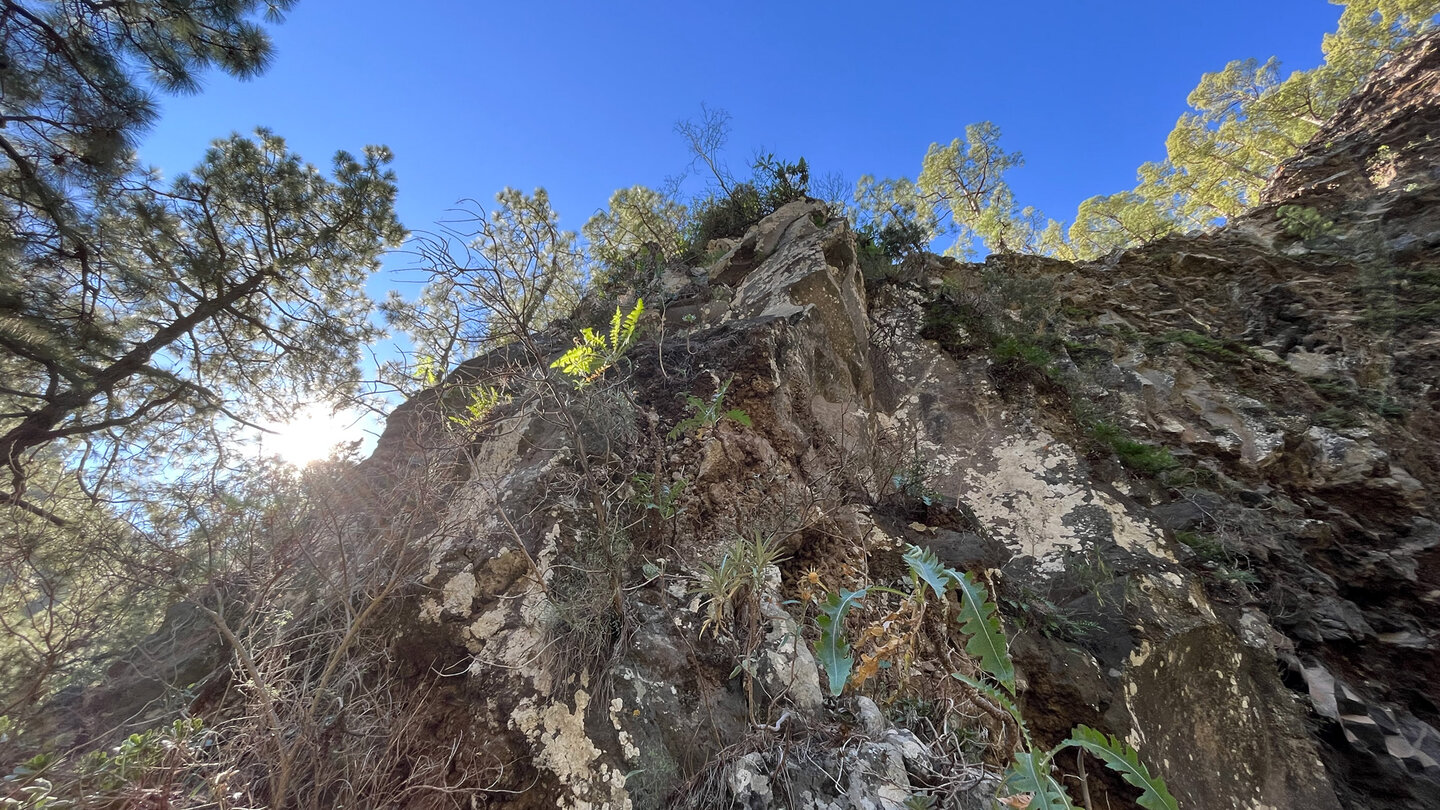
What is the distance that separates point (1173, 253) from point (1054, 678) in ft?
21.1

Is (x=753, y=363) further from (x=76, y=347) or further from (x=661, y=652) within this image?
(x=76, y=347)

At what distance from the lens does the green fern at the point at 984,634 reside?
5.63 ft

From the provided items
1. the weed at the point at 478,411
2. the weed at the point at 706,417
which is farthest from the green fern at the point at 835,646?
the weed at the point at 478,411

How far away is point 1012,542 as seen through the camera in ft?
11.9

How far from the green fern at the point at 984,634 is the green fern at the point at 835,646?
0.39m

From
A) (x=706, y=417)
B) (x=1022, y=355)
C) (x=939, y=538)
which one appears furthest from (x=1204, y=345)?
(x=706, y=417)

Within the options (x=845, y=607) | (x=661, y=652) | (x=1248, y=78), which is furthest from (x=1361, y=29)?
(x=661, y=652)

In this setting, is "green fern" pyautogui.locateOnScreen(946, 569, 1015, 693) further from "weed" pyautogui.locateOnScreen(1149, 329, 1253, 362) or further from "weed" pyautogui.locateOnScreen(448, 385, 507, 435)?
"weed" pyautogui.locateOnScreen(1149, 329, 1253, 362)

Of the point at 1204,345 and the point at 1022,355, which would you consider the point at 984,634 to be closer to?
the point at 1022,355

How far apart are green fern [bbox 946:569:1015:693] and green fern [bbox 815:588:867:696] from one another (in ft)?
1.28

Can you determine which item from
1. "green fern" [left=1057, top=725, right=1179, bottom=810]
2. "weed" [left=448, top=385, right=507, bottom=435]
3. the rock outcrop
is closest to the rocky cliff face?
the rock outcrop

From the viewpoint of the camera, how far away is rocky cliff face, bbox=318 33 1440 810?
243 centimetres

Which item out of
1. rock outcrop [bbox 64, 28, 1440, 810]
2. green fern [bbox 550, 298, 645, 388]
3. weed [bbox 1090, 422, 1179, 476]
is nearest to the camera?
rock outcrop [bbox 64, 28, 1440, 810]

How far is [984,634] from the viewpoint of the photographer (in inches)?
70.6
